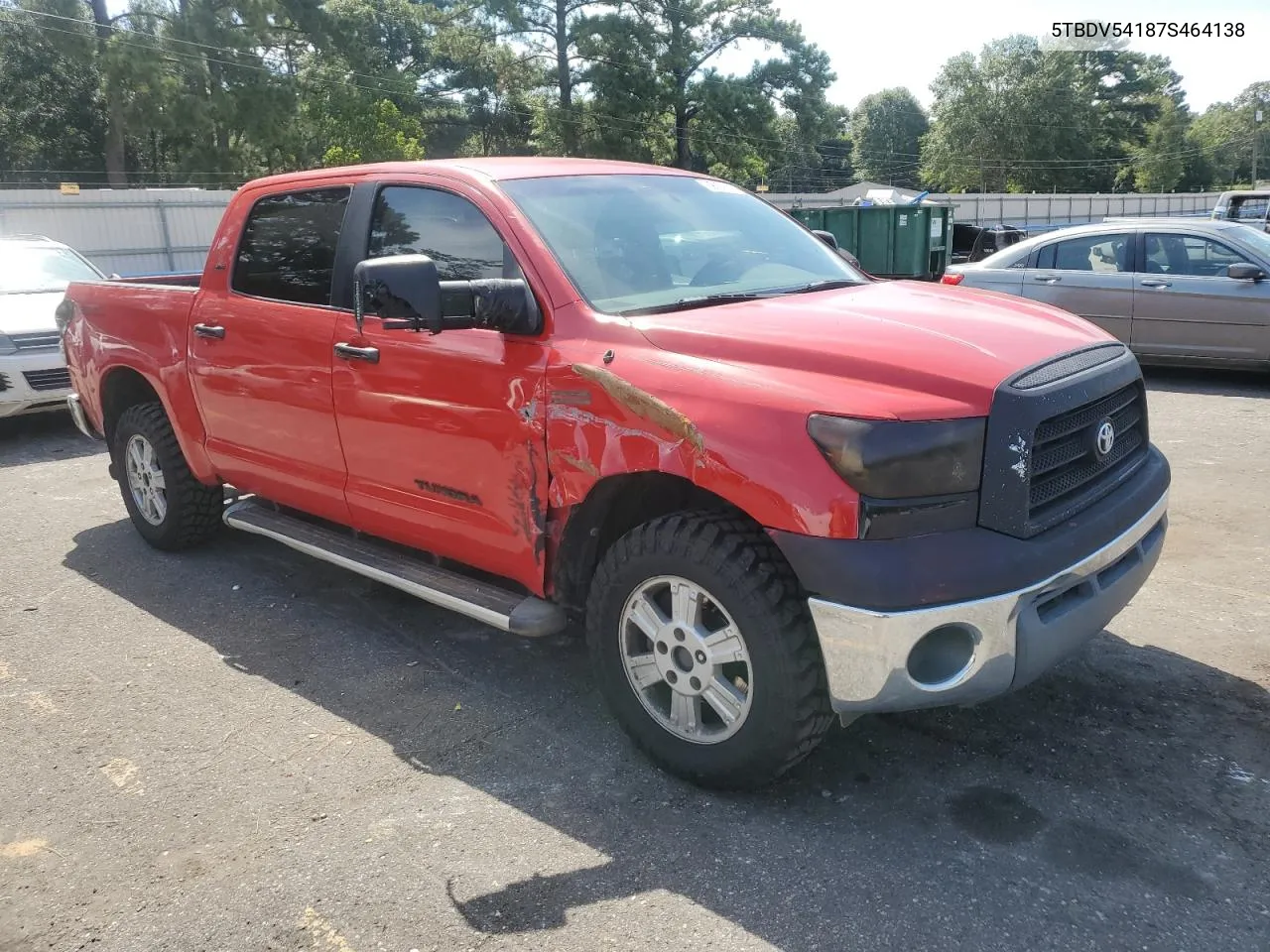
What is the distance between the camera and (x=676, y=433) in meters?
3.02

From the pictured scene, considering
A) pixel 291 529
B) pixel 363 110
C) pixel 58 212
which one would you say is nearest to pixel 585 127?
pixel 363 110

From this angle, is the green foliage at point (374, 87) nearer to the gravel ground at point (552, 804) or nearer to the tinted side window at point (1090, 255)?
the tinted side window at point (1090, 255)

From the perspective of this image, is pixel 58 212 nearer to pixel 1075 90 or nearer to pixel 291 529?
pixel 291 529

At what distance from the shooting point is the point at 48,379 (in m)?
8.95

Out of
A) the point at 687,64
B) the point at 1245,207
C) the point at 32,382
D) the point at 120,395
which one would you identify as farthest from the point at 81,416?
the point at 687,64

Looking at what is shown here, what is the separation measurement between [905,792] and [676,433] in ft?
4.35

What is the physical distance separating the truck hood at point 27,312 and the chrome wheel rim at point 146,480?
384cm

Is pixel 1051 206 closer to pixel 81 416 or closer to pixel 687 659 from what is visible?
pixel 81 416

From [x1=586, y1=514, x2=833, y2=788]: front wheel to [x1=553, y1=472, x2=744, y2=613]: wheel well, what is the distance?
6.2 inches

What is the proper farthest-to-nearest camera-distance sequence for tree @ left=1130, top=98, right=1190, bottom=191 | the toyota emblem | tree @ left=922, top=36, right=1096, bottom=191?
tree @ left=1130, top=98, right=1190, bottom=191, tree @ left=922, top=36, right=1096, bottom=191, the toyota emblem

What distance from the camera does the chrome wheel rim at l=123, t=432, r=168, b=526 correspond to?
5.58 m

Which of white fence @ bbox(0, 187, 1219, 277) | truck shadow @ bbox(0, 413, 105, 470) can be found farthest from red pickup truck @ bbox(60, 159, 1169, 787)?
white fence @ bbox(0, 187, 1219, 277)

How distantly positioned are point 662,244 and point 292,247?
1.73 m

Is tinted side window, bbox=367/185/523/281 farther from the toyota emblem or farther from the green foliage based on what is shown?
the green foliage
